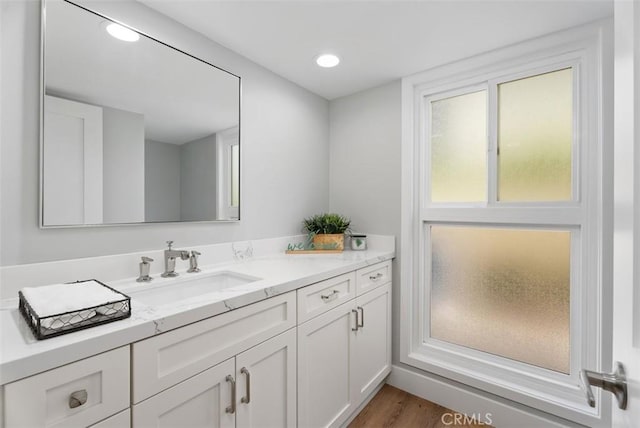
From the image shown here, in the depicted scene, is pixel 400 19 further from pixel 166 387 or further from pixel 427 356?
pixel 427 356

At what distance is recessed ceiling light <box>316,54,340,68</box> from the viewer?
5.93 feet

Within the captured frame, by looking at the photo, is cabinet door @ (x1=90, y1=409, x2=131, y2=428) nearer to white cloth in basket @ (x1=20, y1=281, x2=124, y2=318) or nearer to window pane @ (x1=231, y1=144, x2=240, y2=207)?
white cloth in basket @ (x1=20, y1=281, x2=124, y2=318)

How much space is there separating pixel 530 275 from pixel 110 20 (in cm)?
254

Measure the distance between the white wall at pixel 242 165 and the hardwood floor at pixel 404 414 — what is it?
4.23 feet

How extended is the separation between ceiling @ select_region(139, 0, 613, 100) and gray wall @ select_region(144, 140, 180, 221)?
670 millimetres

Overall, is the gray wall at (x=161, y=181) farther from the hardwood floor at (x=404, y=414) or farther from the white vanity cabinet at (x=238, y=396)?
the hardwood floor at (x=404, y=414)

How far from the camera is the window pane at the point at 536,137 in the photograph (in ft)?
5.33

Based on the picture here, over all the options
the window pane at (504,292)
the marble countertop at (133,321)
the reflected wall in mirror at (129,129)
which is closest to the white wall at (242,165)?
Answer: the reflected wall in mirror at (129,129)

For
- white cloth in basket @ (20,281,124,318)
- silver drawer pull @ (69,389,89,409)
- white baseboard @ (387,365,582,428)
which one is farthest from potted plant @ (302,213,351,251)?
silver drawer pull @ (69,389,89,409)

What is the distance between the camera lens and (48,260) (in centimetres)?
109

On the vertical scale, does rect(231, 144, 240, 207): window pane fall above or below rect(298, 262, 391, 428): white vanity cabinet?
above

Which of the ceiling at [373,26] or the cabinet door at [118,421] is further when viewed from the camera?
the ceiling at [373,26]

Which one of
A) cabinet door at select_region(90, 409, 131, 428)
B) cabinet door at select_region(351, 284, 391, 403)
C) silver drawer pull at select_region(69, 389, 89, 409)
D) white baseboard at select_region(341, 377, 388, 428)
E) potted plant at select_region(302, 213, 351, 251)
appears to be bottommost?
white baseboard at select_region(341, 377, 388, 428)

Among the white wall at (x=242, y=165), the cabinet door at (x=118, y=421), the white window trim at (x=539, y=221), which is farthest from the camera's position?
the white window trim at (x=539, y=221)
